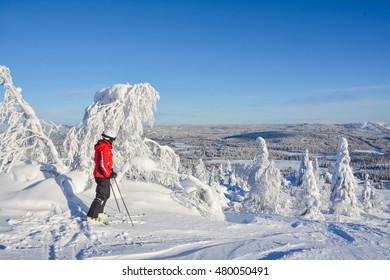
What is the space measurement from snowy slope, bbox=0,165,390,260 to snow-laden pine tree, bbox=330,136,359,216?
21.0 meters

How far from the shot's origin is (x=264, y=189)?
76.6 feet

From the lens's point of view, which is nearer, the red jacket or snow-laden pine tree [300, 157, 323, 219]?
the red jacket

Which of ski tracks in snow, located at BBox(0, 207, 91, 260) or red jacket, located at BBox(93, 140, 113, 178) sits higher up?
red jacket, located at BBox(93, 140, 113, 178)

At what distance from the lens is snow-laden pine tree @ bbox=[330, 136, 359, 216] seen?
88.5ft

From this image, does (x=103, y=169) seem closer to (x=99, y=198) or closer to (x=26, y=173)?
(x=99, y=198)

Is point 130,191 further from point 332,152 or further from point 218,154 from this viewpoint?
point 332,152

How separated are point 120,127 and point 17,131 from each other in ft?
11.1

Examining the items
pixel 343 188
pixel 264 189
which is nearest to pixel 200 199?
pixel 264 189

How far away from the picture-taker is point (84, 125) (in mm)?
10984

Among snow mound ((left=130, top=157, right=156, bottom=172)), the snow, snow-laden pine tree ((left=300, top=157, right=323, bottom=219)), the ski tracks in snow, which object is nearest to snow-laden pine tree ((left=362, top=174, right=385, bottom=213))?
snow-laden pine tree ((left=300, top=157, right=323, bottom=219))

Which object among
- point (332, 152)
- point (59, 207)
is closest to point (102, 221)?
point (59, 207)

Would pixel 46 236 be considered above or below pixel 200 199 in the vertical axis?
above

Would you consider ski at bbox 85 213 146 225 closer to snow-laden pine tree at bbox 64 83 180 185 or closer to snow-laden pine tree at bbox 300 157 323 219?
snow-laden pine tree at bbox 64 83 180 185

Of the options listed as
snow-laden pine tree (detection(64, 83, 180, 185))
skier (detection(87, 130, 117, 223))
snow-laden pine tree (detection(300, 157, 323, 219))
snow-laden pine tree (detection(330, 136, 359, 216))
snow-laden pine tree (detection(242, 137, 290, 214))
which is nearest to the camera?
skier (detection(87, 130, 117, 223))
